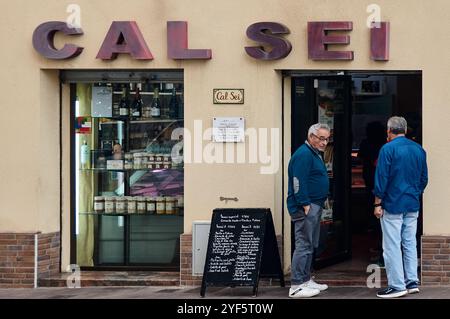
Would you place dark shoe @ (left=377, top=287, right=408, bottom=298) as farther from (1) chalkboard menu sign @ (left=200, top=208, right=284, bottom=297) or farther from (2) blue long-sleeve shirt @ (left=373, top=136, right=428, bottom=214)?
(1) chalkboard menu sign @ (left=200, top=208, right=284, bottom=297)

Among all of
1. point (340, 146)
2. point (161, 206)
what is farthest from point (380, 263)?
point (161, 206)

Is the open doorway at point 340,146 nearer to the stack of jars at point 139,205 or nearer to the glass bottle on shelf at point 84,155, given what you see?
the stack of jars at point 139,205

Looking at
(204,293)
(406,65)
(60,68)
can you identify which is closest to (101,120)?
(60,68)

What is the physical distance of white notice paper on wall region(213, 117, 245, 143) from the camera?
38.1 ft

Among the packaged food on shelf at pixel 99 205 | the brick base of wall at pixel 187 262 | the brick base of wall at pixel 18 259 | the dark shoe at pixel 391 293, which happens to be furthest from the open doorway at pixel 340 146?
the brick base of wall at pixel 18 259

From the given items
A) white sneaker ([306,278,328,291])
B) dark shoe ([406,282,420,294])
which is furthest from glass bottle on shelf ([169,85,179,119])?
dark shoe ([406,282,420,294])

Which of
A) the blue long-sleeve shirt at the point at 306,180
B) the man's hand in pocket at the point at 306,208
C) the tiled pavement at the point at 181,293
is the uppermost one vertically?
the blue long-sleeve shirt at the point at 306,180

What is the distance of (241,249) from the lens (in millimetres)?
11188

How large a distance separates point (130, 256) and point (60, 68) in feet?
8.35

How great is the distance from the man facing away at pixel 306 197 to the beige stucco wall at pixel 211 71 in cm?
87

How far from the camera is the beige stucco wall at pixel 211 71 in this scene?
11.4 m

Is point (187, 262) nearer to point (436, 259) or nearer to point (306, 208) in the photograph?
point (306, 208)

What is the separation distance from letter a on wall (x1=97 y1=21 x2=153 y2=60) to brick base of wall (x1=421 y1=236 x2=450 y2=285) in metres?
3.95

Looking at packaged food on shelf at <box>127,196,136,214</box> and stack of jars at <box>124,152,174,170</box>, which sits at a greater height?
stack of jars at <box>124,152,174,170</box>
